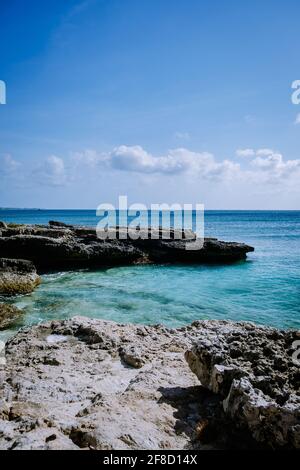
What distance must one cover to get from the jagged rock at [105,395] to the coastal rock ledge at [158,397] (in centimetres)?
2

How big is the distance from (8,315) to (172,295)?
27.1ft

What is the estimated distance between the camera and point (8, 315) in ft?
41.8

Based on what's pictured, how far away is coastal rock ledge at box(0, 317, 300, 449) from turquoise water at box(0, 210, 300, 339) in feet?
16.3

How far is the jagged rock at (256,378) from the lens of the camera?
13.7 ft

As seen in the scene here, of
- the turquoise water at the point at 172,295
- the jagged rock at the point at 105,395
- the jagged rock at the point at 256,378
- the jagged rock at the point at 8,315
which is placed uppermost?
the jagged rock at the point at 256,378

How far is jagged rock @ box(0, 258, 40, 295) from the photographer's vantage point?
684 inches

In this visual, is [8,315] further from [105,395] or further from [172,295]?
[105,395]

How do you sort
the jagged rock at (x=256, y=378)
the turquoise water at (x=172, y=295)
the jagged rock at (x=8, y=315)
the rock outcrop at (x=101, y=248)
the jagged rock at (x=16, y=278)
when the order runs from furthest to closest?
the rock outcrop at (x=101, y=248) < the jagged rock at (x=16, y=278) < the turquoise water at (x=172, y=295) < the jagged rock at (x=8, y=315) < the jagged rock at (x=256, y=378)

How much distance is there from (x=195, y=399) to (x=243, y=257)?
25.9 m

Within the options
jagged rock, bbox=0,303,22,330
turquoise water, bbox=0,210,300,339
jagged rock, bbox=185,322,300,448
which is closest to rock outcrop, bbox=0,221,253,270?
turquoise water, bbox=0,210,300,339

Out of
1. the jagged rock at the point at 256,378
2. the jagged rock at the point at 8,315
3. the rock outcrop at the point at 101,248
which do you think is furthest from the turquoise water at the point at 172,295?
the jagged rock at the point at 256,378

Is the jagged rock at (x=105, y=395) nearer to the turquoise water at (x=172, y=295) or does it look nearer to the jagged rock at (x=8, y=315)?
the jagged rock at (x=8, y=315)

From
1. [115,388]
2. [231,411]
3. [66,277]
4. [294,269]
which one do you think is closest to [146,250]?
[66,277]

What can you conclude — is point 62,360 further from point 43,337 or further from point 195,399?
point 195,399
